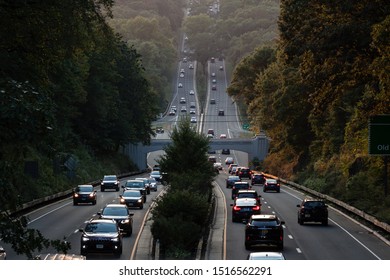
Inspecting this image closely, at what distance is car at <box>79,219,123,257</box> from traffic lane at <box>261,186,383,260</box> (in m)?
7.69

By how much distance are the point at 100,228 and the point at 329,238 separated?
13662mm

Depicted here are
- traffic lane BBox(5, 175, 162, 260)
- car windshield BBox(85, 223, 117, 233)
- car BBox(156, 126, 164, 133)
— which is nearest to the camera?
car windshield BBox(85, 223, 117, 233)

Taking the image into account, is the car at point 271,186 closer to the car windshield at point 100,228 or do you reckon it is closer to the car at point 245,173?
the car at point 245,173

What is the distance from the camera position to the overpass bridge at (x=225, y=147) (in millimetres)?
143375

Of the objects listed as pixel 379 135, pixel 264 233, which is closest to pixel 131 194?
pixel 379 135

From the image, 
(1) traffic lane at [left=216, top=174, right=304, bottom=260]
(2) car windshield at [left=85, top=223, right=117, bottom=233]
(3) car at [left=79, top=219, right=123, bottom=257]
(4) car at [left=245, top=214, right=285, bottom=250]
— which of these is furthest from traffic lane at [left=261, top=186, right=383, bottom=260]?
(2) car windshield at [left=85, top=223, right=117, bottom=233]

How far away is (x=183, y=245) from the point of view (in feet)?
112

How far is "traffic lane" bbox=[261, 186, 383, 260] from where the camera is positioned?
130 ft

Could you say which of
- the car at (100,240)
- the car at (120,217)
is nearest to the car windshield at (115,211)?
the car at (120,217)

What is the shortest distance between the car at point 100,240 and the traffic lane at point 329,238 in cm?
769

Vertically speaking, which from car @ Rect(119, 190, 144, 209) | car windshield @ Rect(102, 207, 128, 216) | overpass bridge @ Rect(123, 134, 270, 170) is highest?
overpass bridge @ Rect(123, 134, 270, 170)

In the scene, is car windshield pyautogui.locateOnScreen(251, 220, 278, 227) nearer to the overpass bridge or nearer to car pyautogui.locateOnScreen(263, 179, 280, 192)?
car pyautogui.locateOnScreen(263, 179, 280, 192)

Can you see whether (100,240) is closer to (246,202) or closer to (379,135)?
(379,135)
